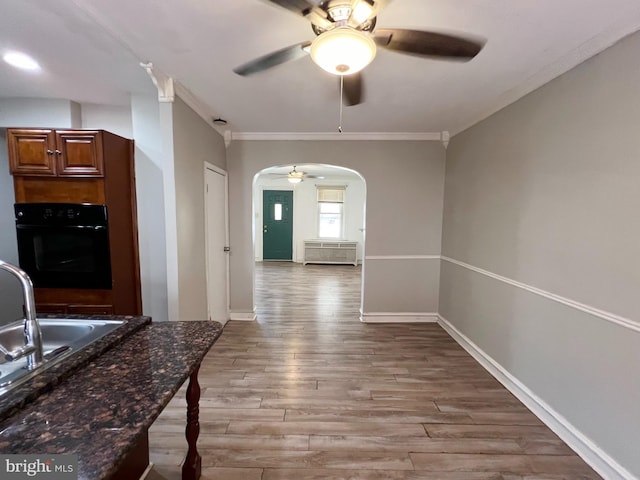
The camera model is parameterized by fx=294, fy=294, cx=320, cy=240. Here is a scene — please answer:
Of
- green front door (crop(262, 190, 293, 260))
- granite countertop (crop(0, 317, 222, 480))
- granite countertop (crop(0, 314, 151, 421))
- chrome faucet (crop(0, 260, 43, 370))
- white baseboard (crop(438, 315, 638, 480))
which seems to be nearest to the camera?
granite countertop (crop(0, 317, 222, 480))

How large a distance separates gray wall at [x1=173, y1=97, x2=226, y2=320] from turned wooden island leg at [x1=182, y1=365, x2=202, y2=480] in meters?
1.11

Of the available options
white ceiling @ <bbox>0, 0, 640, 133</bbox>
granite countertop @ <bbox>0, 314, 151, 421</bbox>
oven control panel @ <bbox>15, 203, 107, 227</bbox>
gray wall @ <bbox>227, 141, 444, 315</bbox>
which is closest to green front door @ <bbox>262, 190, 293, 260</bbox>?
gray wall @ <bbox>227, 141, 444, 315</bbox>

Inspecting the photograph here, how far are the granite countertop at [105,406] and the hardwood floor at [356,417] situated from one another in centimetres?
94

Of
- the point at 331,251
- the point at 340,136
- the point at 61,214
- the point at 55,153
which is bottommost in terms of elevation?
the point at 331,251

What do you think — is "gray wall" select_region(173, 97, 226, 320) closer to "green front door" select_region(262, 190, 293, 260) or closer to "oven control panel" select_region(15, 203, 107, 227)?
"oven control panel" select_region(15, 203, 107, 227)

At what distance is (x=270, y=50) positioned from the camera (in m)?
1.88

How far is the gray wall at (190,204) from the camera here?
243cm

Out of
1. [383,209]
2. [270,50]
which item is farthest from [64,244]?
[383,209]

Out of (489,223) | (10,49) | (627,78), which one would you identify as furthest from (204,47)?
(489,223)

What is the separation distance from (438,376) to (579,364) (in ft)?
3.51

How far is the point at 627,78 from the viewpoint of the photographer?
1.59 meters

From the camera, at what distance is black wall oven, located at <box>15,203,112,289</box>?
2246 millimetres

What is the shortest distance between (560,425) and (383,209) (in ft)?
8.57

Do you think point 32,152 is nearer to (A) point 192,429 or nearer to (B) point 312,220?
(A) point 192,429
